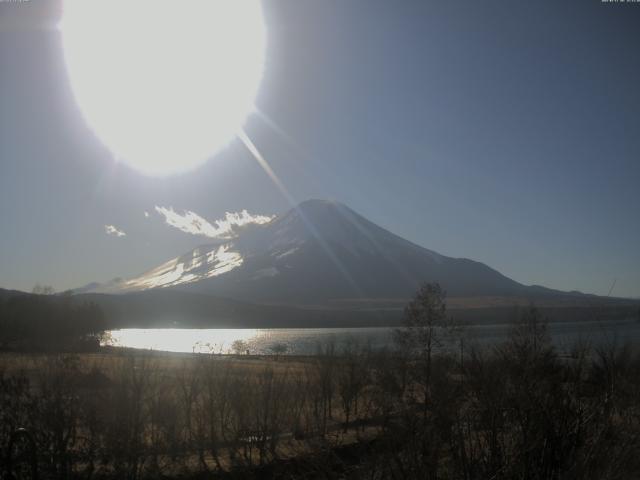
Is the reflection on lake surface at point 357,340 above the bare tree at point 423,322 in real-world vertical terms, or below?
below

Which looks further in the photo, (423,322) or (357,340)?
(357,340)

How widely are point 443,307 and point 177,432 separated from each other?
53.8 ft

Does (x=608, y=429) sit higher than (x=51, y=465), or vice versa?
(x=608, y=429)

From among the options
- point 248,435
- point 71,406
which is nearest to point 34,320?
point 248,435

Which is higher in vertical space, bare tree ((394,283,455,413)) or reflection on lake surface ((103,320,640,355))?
bare tree ((394,283,455,413))

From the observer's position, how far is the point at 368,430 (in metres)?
16.9

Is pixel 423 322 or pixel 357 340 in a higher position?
pixel 423 322

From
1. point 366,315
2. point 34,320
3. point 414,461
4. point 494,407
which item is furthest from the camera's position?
point 366,315

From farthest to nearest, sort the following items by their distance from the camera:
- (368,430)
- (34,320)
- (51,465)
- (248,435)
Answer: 1. (34,320)
2. (368,430)
3. (248,435)
4. (51,465)

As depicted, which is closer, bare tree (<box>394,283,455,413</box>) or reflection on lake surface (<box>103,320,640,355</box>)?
reflection on lake surface (<box>103,320,640,355</box>)

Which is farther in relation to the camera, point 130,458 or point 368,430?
point 368,430

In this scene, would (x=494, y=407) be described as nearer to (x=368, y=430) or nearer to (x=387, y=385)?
(x=368, y=430)

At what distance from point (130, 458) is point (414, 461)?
673 centimetres

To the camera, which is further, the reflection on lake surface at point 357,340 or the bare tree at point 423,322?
the bare tree at point 423,322
